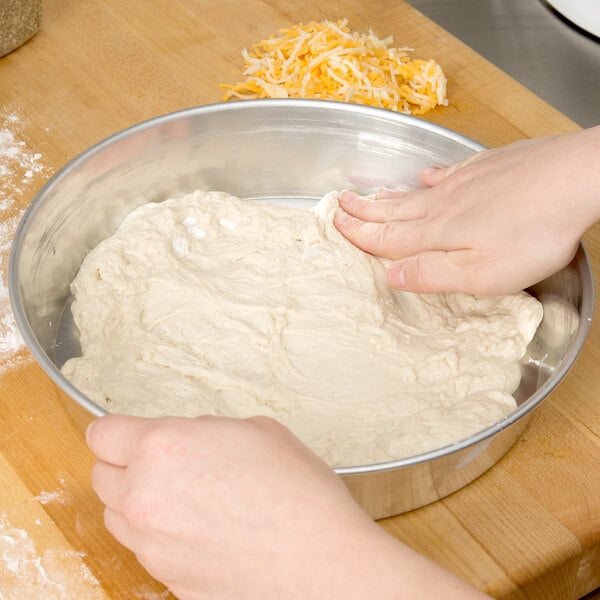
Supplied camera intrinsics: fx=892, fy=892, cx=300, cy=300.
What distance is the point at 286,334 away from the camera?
126cm

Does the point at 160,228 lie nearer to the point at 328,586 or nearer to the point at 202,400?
the point at 202,400

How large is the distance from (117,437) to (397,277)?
0.59 meters

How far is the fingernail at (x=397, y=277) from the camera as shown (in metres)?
1.29

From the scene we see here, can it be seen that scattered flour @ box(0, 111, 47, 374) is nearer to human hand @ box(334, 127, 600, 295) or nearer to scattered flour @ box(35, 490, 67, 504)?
scattered flour @ box(35, 490, 67, 504)

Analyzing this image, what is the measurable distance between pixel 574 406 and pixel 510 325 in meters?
0.14

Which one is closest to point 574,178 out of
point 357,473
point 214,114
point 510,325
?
point 510,325

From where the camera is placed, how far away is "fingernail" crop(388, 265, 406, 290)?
51.0 inches

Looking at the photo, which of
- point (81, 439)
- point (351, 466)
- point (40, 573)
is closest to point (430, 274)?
point (351, 466)

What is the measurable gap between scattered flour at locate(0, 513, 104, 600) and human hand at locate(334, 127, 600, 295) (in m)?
0.59

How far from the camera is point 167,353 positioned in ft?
4.00

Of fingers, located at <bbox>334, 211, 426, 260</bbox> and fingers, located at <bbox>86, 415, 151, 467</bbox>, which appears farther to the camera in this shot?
fingers, located at <bbox>334, 211, 426, 260</bbox>

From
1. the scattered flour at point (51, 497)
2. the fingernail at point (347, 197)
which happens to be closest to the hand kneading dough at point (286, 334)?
the fingernail at point (347, 197)

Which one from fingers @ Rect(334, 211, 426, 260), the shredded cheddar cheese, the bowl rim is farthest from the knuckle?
the shredded cheddar cheese

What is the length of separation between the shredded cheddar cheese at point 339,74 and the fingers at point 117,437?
38.7 inches
